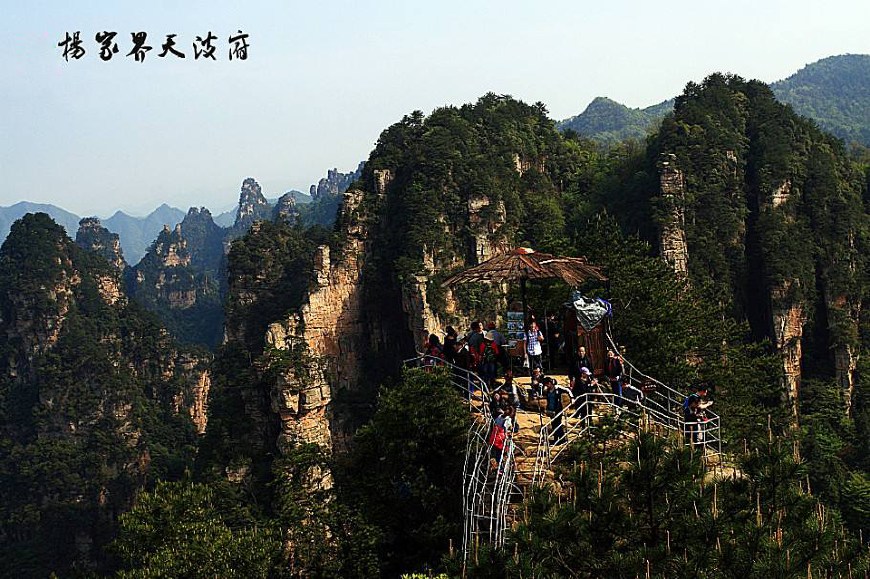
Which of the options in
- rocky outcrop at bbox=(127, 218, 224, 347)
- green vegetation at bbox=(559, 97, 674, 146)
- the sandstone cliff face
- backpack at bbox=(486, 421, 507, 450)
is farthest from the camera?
green vegetation at bbox=(559, 97, 674, 146)

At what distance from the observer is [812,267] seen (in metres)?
38.8

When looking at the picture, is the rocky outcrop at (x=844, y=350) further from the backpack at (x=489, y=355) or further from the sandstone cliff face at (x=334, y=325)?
the backpack at (x=489, y=355)

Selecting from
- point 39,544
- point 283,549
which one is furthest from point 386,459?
point 39,544

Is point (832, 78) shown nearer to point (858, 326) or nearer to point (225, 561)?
point (858, 326)

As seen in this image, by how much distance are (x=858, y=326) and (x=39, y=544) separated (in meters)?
50.9

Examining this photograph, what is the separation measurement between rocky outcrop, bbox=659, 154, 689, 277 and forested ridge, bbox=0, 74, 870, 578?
0.82 ft

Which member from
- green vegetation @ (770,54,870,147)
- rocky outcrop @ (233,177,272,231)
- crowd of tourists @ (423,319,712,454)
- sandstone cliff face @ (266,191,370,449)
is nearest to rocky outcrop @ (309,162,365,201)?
rocky outcrop @ (233,177,272,231)

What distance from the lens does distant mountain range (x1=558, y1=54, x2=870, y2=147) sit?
143 m

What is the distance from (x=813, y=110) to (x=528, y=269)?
16695 centimetres

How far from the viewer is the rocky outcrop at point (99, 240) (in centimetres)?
11969

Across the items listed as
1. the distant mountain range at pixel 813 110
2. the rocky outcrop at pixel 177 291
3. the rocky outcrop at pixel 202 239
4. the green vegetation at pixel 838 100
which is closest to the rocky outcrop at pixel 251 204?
the rocky outcrop at pixel 202 239

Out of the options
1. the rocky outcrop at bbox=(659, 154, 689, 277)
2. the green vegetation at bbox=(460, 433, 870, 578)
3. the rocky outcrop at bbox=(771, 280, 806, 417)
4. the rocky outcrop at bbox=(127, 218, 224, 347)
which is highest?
the rocky outcrop at bbox=(127, 218, 224, 347)

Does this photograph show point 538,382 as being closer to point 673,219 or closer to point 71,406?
point 673,219

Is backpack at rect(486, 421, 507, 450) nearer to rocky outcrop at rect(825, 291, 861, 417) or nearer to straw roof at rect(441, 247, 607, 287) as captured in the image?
straw roof at rect(441, 247, 607, 287)
